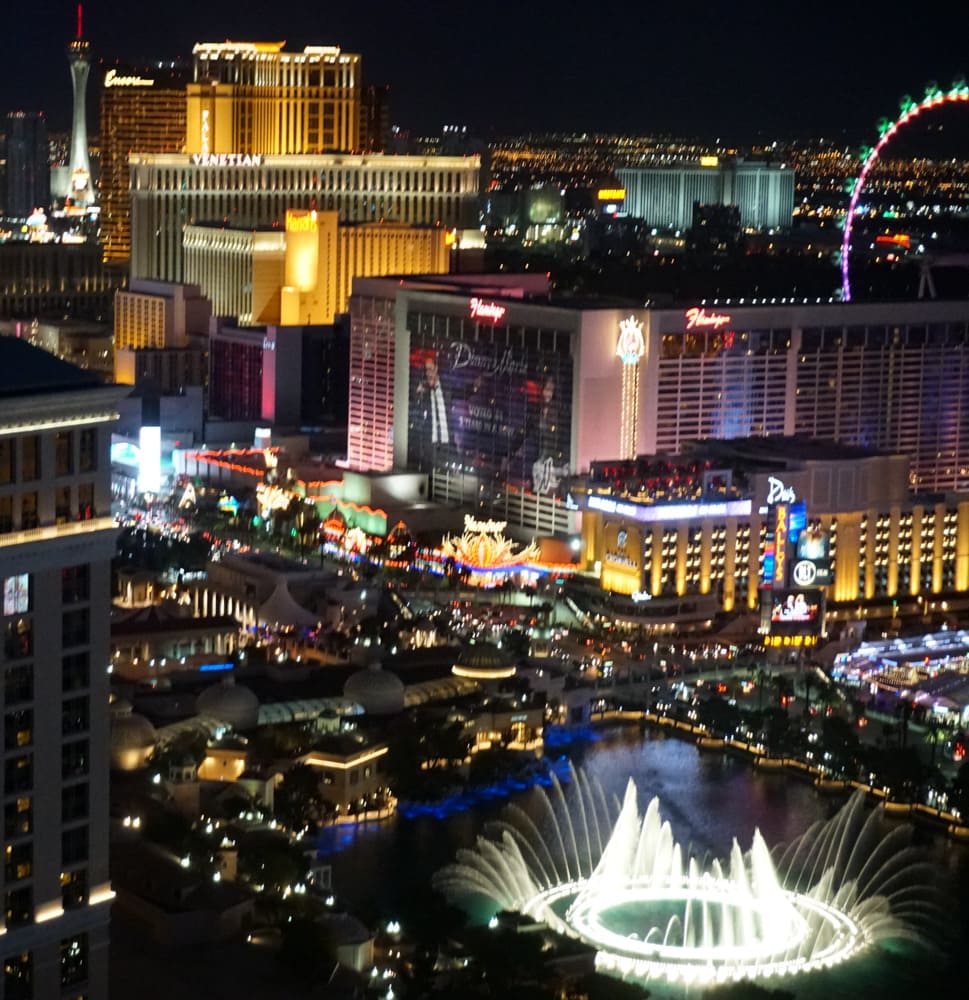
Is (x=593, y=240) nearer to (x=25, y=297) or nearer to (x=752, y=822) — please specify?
(x=25, y=297)

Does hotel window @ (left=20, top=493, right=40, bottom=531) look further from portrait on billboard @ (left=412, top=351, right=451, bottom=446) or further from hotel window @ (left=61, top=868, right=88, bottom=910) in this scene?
portrait on billboard @ (left=412, top=351, right=451, bottom=446)

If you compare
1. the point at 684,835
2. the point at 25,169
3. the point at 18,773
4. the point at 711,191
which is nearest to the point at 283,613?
the point at 684,835

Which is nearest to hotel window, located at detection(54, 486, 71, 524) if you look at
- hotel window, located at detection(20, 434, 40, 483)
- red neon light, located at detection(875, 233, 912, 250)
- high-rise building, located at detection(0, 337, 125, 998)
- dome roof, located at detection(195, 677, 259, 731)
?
high-rise building, located at detection(0, 337, 125, 998)

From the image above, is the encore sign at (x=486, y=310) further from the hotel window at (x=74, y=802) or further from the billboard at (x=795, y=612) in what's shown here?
the hotel window at (x=74, y=802)

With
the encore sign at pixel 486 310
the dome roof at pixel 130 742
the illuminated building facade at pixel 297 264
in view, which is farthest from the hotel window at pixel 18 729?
the illuminated building facade at pixel 297 264

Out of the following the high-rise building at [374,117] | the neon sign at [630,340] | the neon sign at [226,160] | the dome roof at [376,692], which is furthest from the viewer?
the high-rise building at [374,117]

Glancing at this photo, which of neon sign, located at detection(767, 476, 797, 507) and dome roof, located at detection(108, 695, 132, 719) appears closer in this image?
dome roof, located at detection(108, 695, 132, 719)

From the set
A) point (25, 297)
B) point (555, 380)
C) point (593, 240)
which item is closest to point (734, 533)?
point (555, 380)
